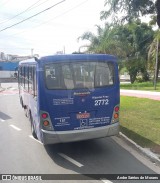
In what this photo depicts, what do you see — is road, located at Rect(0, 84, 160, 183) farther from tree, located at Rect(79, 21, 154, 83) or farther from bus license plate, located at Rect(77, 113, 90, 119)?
tree, located at Rect(79, 21, 154, 83)

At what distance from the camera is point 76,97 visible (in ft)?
25.2

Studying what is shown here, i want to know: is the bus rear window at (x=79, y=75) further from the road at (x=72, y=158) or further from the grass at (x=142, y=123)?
the grass at (x=142, y=123)

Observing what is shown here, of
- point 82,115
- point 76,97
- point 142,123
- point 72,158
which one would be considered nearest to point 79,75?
point 76,97

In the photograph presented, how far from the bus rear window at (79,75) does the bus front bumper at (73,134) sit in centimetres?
118

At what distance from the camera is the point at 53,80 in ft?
25.0

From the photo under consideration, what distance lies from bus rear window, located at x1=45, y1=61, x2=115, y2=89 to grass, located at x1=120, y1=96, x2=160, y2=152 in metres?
2.27

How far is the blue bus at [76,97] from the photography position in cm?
753

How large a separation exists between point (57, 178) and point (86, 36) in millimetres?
34386

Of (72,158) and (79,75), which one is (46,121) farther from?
(79,75)

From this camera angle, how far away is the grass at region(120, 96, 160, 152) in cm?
903

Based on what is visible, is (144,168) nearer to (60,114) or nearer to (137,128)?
(60,114)

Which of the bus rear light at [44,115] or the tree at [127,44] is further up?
the tree at [127,44]

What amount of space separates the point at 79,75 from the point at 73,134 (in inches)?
63.2

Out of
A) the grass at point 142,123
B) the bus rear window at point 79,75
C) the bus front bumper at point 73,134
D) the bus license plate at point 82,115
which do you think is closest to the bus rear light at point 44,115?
the bus front bumper at point 73,134
